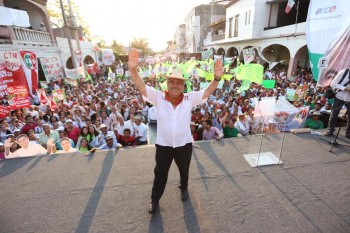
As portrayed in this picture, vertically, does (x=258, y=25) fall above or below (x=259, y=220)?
above

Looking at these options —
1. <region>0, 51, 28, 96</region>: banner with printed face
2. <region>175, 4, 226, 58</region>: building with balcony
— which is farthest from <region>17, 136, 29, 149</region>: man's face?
<region>175, 4, 226, 58</region>: building with balcony

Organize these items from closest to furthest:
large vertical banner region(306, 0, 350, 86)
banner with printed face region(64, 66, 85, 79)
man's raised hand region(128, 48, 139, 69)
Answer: man's raised hand region(128, 48, 139, 69) < large vertical banner region(306, 0, 350, 86) < banner with printed face region(64, 66, 85, 79)

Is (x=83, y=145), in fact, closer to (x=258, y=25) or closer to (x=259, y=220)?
(x=259, y=220)

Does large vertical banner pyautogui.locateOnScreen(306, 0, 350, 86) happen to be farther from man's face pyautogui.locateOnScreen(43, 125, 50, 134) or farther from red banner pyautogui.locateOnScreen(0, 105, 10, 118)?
red banner pyautogui.locateOnScreen(0, 105, 10, 118)

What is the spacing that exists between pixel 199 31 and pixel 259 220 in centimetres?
4059

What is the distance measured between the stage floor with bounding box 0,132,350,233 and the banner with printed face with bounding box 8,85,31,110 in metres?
3.42

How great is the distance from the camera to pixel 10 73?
6969 mm

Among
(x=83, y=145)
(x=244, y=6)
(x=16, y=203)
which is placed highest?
(x=244, y=6)

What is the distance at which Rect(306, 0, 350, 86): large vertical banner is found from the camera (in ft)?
11.2

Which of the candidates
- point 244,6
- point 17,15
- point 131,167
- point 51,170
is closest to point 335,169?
point 131,167

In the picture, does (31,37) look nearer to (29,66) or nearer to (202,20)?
(29,66)

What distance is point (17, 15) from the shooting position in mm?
11117

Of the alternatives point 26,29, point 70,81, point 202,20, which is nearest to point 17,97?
point 70,81

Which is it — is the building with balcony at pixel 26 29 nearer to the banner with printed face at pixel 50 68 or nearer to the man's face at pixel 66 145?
the banner with printed face at pixel 50 68
